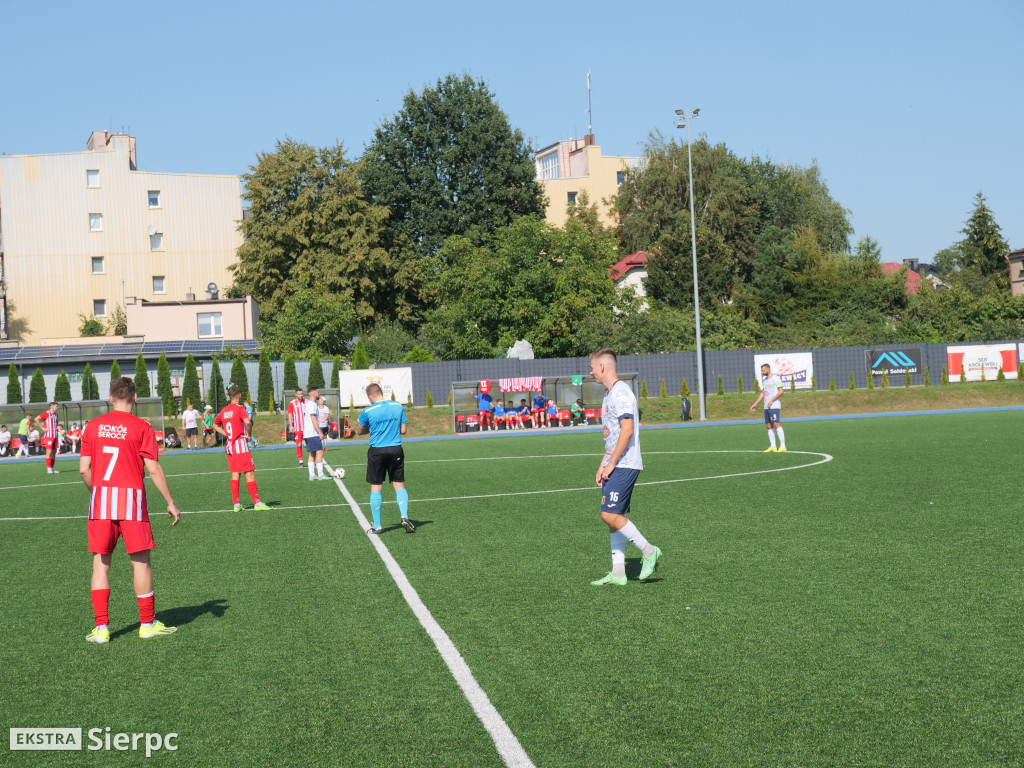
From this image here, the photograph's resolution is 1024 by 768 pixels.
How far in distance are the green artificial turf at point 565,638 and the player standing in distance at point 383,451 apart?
0.37 metres

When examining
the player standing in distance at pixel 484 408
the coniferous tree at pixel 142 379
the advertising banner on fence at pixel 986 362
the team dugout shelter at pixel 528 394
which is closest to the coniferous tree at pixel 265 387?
the coniferous tree at pixel 142 379

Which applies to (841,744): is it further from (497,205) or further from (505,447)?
(497,205)

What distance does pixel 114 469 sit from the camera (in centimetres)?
700

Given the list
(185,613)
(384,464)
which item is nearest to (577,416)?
(384,464)

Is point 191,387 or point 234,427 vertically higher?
point 191,387

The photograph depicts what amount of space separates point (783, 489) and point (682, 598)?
7.56 meters

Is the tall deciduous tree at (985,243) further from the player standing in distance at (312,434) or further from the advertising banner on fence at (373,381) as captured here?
the player standing in distance at (312,434)

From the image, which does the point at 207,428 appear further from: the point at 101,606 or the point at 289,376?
the point at 101,606

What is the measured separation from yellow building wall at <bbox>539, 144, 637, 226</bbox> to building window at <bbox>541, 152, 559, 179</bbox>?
1245 centimetres

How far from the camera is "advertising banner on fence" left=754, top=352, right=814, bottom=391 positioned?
158 ft

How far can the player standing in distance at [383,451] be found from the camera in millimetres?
11859

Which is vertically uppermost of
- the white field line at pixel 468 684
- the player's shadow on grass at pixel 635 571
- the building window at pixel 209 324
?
the building window at pixel 209 324

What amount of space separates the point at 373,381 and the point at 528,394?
A: 738 centimetres

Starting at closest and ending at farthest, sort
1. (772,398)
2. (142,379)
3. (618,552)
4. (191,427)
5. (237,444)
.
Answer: (618,552)
(237,444)
(772,398)
(191,427)
(142,379)
